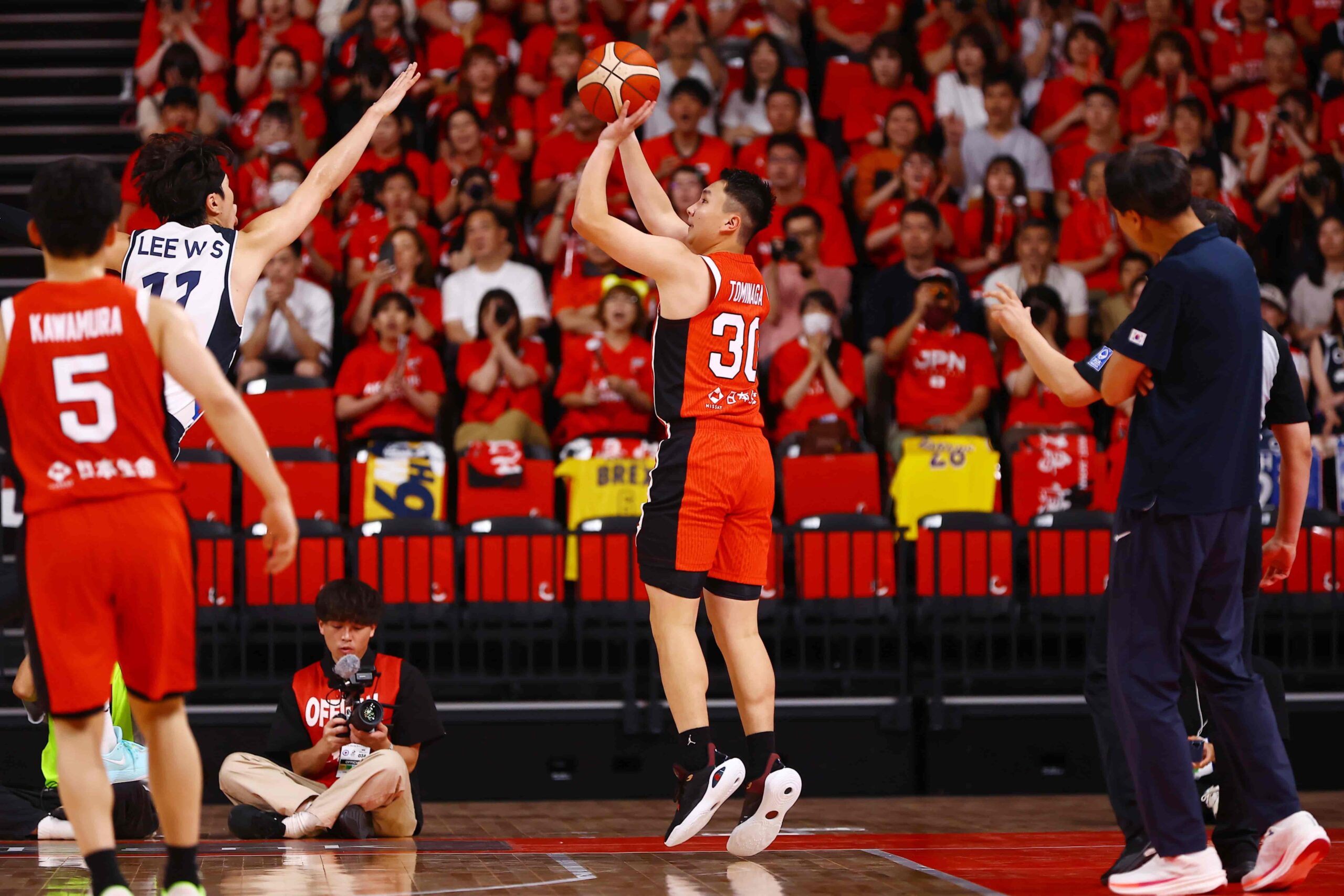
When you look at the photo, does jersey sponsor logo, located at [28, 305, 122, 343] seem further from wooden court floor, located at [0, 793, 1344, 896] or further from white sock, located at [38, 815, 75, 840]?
white sock, located at [38, 815, 75, 840]

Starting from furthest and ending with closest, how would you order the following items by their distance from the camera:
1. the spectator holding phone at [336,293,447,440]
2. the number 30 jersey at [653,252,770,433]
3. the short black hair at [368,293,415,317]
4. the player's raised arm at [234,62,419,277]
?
1. the short black hair at [368,293,415,317]
2. the spectator holding phone at [336,293,447,440]
3. the number 30 jersey at [653,252,770,433]
4. the player's raised arm at [234,62,419,277]

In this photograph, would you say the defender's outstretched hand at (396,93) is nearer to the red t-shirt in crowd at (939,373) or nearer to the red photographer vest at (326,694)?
the red photographer vest at (326,694)

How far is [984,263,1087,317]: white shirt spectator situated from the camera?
9.83m

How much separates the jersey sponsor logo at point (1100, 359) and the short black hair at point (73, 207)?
9.00ft

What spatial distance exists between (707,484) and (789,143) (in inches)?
214

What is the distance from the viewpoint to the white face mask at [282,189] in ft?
33.1

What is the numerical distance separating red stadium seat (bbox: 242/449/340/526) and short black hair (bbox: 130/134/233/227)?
10.6 ft

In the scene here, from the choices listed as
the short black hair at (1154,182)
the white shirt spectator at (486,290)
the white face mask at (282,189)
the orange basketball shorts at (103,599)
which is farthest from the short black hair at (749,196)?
the white face mask at (282,189)

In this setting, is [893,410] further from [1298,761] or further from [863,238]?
[1298,761]

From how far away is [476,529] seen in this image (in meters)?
8.30

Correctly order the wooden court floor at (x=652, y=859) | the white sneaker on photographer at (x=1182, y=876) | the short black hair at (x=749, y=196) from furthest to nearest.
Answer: the short black hair at (x=749, y=196)
the wooden court floor at (x=652, y=859)
the white sneaker on photographer at (x=1182, y=876)

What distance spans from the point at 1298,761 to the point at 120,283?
6.51 m

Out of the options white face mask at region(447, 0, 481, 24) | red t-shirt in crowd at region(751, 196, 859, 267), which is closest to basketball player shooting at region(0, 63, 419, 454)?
red t-shirt in crowd at region(751, 196, 859, 267)

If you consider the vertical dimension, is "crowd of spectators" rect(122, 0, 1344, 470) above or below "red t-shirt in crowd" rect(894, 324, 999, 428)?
above
